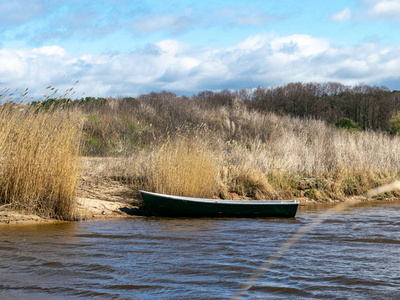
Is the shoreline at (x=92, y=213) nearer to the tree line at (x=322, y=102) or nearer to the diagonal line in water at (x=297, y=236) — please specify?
the diagonal line in water at (x=297, y=236)

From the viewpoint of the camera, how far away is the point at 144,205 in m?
12.9

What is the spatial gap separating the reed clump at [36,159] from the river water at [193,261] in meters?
0.63

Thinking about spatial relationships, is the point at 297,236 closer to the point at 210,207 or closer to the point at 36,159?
the point at 210,207

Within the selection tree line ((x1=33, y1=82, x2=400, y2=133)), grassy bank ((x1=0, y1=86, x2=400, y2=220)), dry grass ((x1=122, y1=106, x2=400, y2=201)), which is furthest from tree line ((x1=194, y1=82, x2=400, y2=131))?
dry grass ((x1=122, y1=106, x2=400, y2=201))

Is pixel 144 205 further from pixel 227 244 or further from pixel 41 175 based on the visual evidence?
pixel 227 244

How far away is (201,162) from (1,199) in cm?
489

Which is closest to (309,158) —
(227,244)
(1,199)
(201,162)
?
(201,162)

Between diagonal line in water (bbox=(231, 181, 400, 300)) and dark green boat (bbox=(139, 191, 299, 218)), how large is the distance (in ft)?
3.04

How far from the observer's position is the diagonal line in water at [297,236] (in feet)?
20.4

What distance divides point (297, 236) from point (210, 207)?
2628 mm

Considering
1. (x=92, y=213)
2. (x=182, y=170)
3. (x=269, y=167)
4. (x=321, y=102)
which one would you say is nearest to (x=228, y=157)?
(x=269, y=167)

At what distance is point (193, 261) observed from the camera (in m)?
7.45

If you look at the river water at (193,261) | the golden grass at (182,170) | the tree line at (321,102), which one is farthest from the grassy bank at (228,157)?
the tree line at (321,102)

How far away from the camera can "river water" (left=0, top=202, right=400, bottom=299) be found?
5.90 meters
